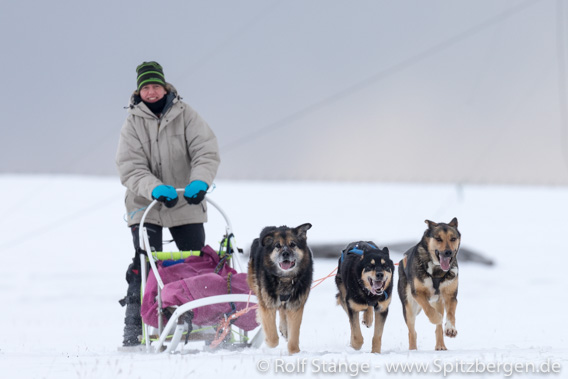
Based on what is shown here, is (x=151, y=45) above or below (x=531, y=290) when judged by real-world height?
above

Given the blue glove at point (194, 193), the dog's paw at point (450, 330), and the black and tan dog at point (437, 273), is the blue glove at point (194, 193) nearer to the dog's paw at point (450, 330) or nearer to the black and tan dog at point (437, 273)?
the black and tan dog at point (437, 273)

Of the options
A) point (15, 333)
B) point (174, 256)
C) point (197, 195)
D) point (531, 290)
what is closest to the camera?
point (197, 195)

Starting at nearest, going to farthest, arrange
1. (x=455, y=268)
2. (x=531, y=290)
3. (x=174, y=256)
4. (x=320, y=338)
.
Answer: (x=455, y=268)
(x=174, y=256)
(x=320, y=338)
(x=531, y=290)

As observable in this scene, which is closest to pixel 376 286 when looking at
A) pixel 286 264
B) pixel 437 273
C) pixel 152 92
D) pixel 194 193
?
pixel 437 273

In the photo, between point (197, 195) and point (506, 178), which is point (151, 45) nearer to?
point (506, 178)

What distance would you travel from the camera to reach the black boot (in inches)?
166

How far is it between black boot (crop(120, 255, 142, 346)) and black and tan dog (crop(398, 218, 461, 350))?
1.55 m

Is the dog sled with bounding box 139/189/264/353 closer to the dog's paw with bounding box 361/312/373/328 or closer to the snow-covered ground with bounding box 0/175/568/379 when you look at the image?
the snow-covered ground with bounding box 0/175/568/379

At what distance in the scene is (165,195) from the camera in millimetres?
3791

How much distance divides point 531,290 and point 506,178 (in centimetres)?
218

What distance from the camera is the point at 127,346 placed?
4.20 metres

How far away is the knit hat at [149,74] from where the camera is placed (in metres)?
4.06

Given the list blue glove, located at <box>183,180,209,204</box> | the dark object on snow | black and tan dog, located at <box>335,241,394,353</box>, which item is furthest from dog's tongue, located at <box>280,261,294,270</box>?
the dark object on snow

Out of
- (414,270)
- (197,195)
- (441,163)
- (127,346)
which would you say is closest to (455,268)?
(414,270)
